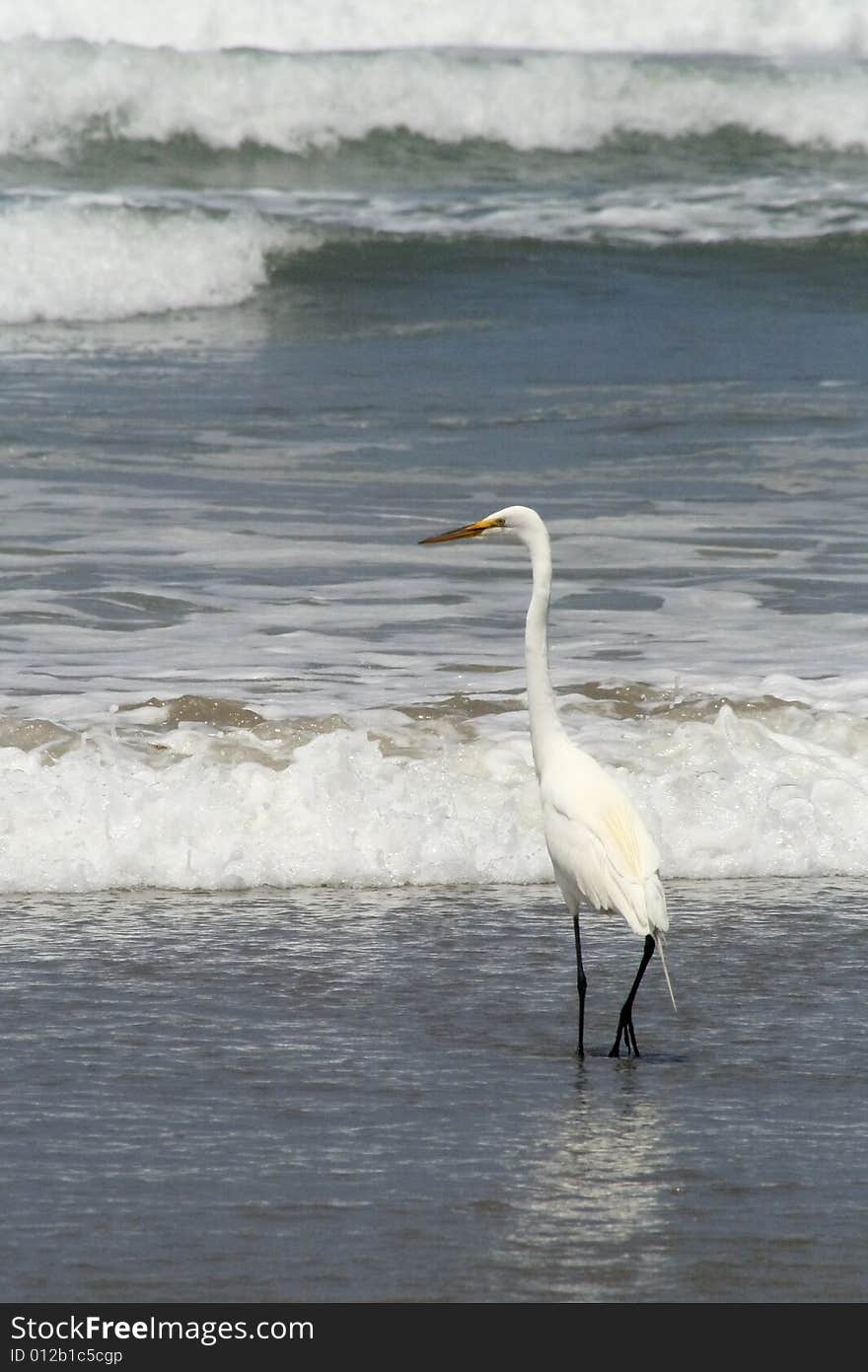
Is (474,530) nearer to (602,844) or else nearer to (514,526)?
(514,526)

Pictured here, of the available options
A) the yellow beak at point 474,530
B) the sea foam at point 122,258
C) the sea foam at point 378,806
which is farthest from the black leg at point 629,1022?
the sea foam at point 122,258

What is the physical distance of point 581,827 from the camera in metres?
4.48

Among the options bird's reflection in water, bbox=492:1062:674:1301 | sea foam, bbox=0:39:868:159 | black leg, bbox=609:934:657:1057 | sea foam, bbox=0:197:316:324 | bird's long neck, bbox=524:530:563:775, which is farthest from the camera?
sea foam, bbox=0:39:868:159

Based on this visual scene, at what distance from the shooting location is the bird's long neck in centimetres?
479

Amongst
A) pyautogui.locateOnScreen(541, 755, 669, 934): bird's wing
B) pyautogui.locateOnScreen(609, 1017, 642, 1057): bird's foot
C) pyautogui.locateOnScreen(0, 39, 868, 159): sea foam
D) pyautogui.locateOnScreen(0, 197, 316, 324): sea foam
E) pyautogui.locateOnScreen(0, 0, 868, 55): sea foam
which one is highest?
pyautogui.locateOnScreen(0, 0, 868, 55): sea foam

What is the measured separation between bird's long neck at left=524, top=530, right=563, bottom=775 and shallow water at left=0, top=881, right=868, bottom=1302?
1.86ft

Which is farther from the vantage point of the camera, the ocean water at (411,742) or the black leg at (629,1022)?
the black leg at (629,1022)

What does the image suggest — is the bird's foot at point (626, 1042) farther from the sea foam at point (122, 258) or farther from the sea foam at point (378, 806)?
the sea foam at point (122, 258)

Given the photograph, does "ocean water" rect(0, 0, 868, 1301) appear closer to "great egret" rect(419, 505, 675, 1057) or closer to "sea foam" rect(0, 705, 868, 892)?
"sea foam" rect(0, 705, 868, 892)

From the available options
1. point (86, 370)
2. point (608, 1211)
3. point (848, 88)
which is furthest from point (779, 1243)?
point (848, 88)

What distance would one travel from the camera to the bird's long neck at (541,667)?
4.79 metres

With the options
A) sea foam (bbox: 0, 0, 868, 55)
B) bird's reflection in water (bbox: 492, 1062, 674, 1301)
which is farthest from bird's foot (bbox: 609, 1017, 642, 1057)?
sea foam (bbox: 0, 0, 868, 55)

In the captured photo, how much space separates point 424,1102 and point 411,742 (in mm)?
2339

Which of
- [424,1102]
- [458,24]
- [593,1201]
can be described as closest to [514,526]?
[424,1102]
